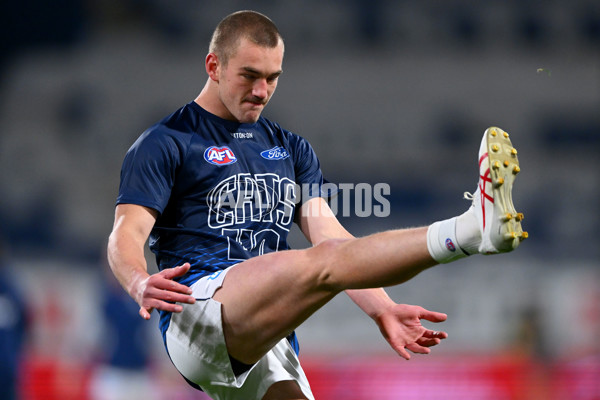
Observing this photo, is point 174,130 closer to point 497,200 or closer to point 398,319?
point 398,319

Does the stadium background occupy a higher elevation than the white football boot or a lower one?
higher

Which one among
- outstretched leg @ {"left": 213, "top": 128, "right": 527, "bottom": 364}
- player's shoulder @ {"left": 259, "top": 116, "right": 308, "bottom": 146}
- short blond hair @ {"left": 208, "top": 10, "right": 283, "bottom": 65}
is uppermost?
short blond hair @ {"left": 208, "top": 10, "right": 283, "bottom": 65}

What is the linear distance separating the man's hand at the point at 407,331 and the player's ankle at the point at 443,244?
0.94 meters

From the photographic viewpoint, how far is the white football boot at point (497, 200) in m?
2.57

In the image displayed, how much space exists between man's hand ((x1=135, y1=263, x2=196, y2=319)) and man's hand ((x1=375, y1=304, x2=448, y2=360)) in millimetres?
1165

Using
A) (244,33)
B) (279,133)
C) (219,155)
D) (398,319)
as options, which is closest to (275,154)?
(279,133)

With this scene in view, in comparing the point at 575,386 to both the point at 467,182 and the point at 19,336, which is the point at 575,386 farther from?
the point at 19,336

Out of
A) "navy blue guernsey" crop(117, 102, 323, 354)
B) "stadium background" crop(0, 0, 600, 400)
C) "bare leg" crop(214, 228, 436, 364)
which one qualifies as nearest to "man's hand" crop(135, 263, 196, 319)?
"bare leg" crop(214, 228, 436, 364)

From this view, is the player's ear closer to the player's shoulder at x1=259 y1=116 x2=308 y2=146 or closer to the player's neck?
the player's neck

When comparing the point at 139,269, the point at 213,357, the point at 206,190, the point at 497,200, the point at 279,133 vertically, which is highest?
the point at 279,133

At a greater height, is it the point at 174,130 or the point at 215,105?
the point at 215,105

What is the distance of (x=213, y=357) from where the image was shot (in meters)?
3.34

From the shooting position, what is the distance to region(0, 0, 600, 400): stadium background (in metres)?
9.86

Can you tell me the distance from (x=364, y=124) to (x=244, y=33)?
8.86 metres
